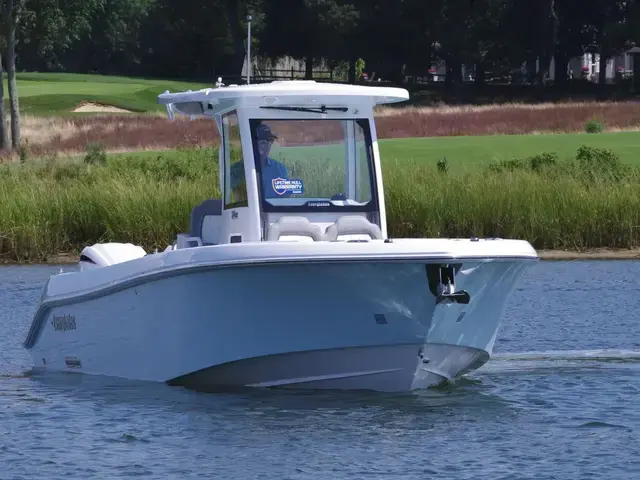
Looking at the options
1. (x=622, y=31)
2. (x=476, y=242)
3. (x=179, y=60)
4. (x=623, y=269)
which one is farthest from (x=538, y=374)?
(x=179, y=60)

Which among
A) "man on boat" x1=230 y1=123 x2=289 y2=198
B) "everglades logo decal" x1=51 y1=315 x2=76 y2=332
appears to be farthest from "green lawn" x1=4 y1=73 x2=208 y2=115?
"man on boat" x1=230 y1=123 x2=289 y2=198

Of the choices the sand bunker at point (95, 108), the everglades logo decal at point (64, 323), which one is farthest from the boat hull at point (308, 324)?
the sand bunker at point (95, 108)

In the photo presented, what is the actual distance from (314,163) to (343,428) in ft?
7.91

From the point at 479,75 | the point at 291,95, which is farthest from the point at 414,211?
the point at 479,75

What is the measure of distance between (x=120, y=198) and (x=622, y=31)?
4970 centimetres

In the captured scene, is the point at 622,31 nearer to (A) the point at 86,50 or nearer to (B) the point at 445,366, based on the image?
(A) the point at 86,50

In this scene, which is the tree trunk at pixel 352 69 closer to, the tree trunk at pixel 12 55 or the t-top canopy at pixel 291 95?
the tree trunk at pixel 12 55

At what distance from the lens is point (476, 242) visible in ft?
37.4

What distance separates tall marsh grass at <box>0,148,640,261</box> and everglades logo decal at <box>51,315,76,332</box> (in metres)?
11.7

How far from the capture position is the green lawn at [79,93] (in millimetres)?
62275

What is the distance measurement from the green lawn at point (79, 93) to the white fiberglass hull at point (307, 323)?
42.0m

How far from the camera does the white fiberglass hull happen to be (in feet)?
37.0

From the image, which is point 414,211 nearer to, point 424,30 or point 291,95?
point 291,95

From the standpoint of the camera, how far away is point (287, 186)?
12.3 m
